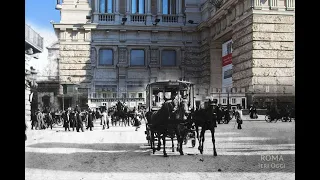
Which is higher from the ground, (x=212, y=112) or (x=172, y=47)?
(x=172, y=47)

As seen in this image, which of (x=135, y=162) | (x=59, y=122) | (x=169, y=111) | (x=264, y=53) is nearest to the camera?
(x=135, y=162)

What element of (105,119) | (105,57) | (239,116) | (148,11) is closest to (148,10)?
(148,11)

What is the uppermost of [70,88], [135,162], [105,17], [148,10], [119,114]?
[148,10]

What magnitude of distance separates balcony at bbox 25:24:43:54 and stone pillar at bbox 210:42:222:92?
6.67ft

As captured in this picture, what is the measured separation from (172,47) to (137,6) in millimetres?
676

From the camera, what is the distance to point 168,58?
16.3 ft

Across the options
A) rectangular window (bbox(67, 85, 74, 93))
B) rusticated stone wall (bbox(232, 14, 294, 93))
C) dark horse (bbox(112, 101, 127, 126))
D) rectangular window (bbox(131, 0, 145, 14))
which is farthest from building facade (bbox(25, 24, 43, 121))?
rusticated stone wall (bbox(232, 14, 294, 93))

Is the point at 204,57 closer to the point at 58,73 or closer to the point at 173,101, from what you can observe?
the point at 173,101

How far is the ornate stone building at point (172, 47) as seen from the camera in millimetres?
4770

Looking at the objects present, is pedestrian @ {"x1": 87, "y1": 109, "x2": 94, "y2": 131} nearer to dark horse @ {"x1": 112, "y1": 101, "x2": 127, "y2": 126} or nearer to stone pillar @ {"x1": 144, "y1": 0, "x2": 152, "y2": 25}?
dark horse @ {"x1": 112, "y1": 101, "x2": 127, "y2": 126}

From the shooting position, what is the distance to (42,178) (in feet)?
13.9

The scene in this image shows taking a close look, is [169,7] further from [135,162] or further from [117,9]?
[135,162]

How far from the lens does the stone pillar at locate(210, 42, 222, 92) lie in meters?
4.90

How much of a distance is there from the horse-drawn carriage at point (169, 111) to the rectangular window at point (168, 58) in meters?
0.32
